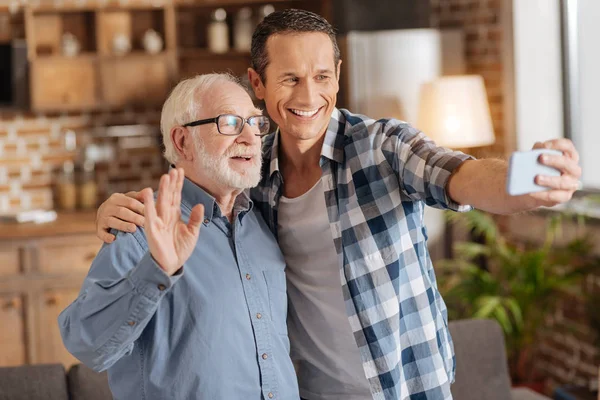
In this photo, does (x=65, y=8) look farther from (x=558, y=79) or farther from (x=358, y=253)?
(x=358, y=253)

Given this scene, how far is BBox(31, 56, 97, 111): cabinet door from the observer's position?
5387mm

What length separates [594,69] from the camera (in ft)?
14.2

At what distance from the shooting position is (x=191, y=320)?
183 cm

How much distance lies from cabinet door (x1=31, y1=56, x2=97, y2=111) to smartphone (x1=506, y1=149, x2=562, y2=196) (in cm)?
442

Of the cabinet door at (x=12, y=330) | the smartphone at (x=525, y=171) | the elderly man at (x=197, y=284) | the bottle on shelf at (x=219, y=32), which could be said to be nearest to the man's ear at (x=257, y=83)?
the elderly man at (x=197, y=284)

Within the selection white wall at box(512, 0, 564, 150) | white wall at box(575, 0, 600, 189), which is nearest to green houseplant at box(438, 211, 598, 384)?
white wall at box(575, 0, 600, 189)

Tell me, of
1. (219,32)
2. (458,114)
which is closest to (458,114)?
(458,114)

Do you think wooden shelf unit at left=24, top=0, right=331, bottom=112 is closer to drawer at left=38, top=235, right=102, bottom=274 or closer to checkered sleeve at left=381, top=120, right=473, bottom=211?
drawer at left=38, top=235, right=102, bottom=274

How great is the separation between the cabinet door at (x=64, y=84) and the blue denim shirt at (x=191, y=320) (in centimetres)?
366

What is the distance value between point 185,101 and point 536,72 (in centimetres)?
307

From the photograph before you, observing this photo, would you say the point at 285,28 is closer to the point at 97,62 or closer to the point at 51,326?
the point at 51,326

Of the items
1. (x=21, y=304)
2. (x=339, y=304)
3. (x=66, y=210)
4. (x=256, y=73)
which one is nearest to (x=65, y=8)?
(x=66, y=210)

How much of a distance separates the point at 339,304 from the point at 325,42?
630 millimetres

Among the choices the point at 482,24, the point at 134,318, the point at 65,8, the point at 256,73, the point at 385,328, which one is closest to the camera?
the point at 134,318
